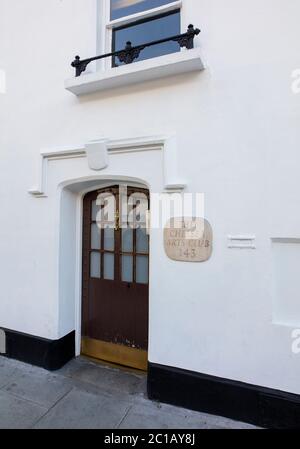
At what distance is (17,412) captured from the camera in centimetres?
254

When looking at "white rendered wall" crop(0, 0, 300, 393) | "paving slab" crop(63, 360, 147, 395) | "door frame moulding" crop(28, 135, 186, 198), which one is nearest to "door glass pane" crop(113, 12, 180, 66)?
"white rendered wall" crop(0, 0, 300, 393)

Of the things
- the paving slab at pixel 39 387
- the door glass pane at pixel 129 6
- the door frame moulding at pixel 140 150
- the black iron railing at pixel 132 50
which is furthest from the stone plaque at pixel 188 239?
the door glass pane at pixel 129 6

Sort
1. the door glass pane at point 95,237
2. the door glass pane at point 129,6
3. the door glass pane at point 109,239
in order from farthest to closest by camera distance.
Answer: the door glass pane at point 95,237 → the door glass pane at point 109,239 → the door glass pane at point 129,6

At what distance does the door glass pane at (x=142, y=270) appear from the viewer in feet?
10.6

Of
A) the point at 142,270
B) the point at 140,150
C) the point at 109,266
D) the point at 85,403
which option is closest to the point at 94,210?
the point at 109,266

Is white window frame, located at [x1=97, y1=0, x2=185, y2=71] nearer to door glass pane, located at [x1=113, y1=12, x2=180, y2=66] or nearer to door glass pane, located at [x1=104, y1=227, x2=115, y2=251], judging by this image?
door glass pane, located at [x1=113, y1=12, x2=180, y2=66]

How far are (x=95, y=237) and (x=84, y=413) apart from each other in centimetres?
194

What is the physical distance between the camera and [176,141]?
8.80ft

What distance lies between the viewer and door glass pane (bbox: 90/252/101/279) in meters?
3.54

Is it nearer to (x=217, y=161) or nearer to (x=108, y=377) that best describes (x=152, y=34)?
(x=217, y=161)

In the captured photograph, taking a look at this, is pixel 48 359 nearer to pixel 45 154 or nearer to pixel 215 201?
pixel 45 154

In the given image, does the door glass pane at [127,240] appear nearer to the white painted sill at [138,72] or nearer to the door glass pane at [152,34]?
the white painted sill at [138,72]

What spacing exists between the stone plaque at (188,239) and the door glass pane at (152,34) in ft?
6.35
